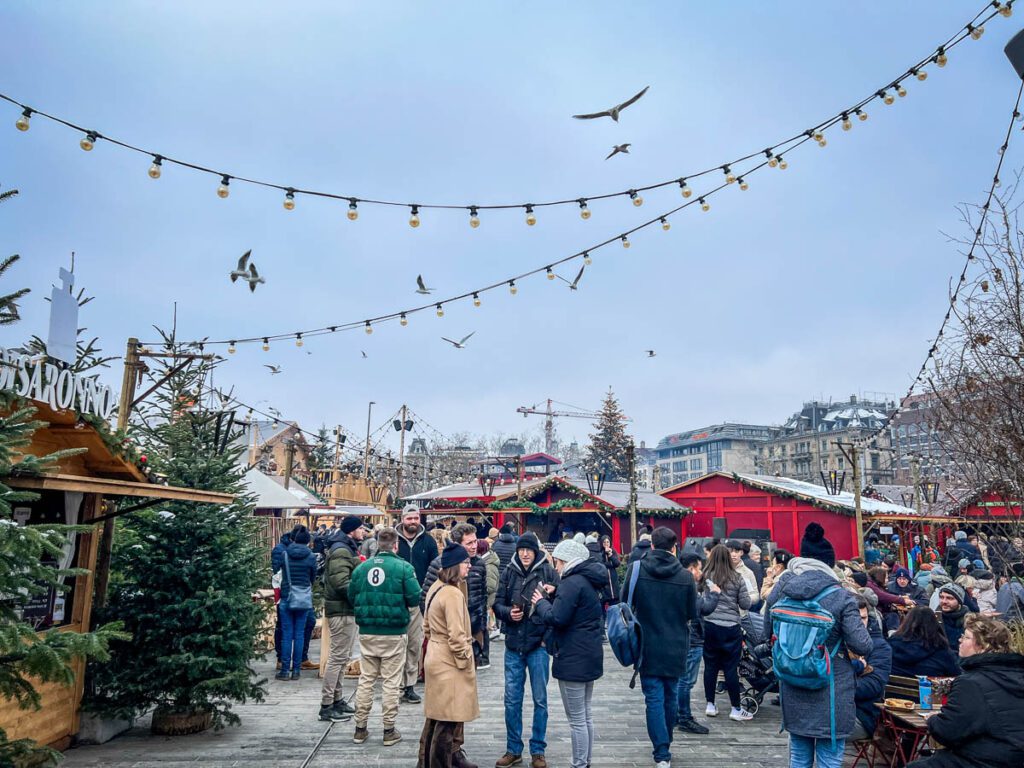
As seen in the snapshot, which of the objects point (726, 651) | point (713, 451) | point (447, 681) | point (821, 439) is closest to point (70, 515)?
point (447, 681)

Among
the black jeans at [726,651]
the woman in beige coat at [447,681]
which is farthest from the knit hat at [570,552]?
the black jeans at [726,651]

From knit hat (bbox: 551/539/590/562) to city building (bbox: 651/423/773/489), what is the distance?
313 ft

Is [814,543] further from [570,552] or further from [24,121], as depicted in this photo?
[24,121]

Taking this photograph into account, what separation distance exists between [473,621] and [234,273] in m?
5.48

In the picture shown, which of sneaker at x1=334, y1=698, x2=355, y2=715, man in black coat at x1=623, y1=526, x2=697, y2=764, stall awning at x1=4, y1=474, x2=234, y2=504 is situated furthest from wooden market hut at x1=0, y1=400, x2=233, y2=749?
man in black coat at x1=623, y1=526, x2=697, y2=764

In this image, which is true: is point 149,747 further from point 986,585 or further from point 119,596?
point 986,585

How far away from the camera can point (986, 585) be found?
31.1 feet

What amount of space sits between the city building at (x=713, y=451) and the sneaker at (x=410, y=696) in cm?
9334

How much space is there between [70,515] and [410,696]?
4059mm

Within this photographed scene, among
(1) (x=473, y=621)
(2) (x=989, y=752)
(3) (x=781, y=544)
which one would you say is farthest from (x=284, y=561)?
(3) (x=781, y=544)

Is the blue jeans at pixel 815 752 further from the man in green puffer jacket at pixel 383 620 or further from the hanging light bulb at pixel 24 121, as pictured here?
the hanging light bulb at pixel 24 121

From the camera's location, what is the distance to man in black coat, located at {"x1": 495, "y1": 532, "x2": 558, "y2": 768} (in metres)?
5.98

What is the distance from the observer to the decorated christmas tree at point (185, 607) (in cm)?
646

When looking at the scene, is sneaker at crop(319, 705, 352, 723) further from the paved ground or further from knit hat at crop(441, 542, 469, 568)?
knit hat at crop(441, 542, 469, 568)
